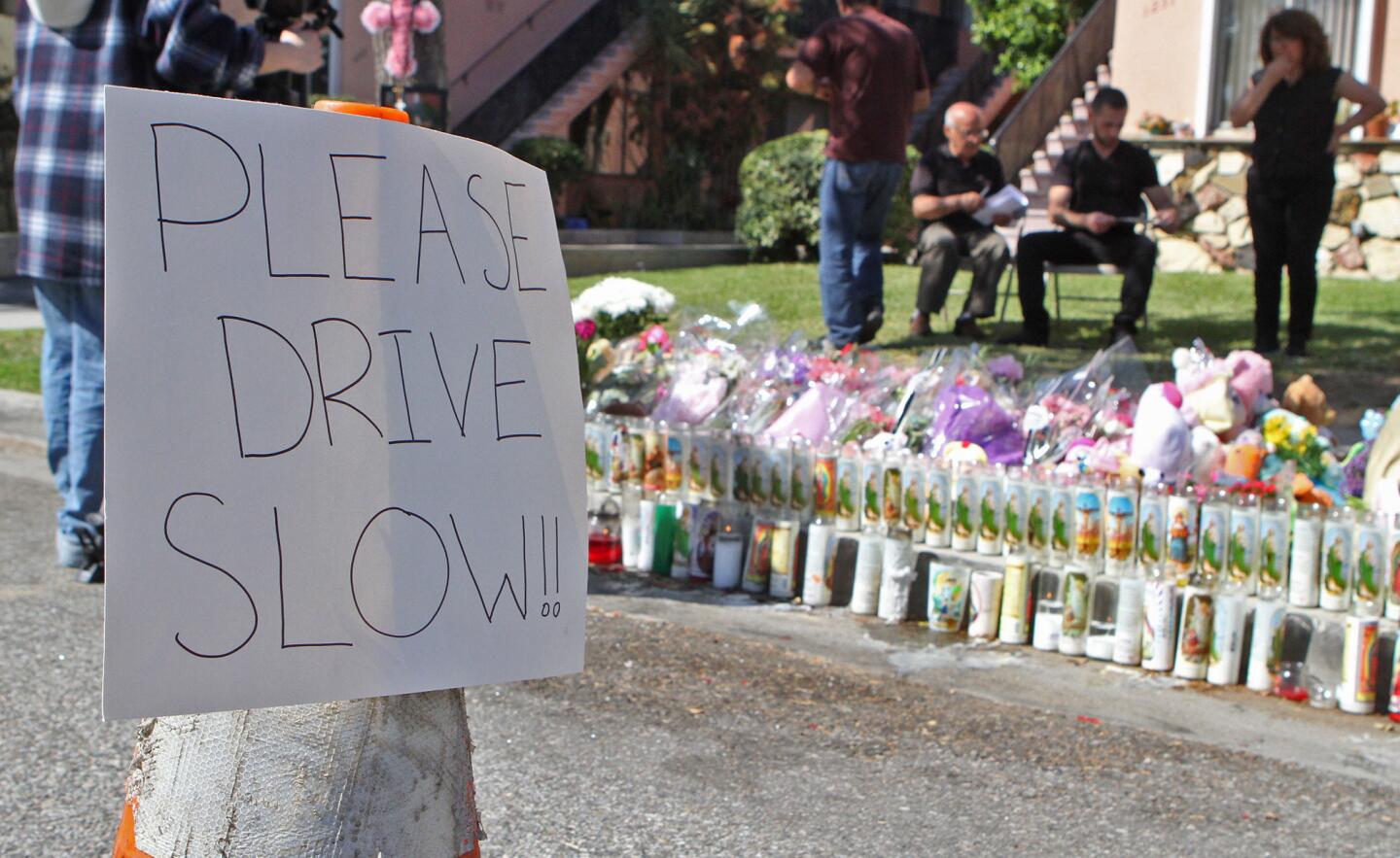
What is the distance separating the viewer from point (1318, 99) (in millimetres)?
7758

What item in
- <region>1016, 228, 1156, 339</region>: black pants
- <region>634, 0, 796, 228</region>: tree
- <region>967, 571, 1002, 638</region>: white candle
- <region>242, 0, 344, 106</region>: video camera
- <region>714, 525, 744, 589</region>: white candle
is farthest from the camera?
<region>634, 0, 796, 228</region>: tree

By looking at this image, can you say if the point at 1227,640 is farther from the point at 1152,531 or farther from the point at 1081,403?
the point at 1081,403

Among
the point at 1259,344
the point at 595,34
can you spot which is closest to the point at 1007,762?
the point at 1259,344

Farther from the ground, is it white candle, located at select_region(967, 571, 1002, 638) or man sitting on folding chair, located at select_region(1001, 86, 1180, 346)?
man sitting on folding chair, located at select_region(1001, 86, 1180, 346)

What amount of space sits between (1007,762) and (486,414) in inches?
76.2

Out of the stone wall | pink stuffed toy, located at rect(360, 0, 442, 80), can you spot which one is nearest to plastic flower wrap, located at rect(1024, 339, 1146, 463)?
pink stuffed toy, located at rect(360, 0, 442, 80)

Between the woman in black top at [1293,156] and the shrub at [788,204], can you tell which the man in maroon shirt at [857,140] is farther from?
the shrub at [788,204]

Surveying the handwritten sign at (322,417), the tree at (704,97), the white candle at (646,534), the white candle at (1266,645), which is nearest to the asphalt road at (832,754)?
the white candle at (1266,645)

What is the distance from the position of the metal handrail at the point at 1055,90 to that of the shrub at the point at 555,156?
4.70 m

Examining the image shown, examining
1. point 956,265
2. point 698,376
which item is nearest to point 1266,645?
point 698,376

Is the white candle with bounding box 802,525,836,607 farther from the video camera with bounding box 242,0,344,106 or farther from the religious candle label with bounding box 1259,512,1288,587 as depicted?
the video camera with bounding box 242,0,344,106

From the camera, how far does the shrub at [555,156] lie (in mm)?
16891

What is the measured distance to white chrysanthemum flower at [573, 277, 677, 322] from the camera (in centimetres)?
642

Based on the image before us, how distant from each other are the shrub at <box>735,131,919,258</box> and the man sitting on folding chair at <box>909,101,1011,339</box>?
252 inches
